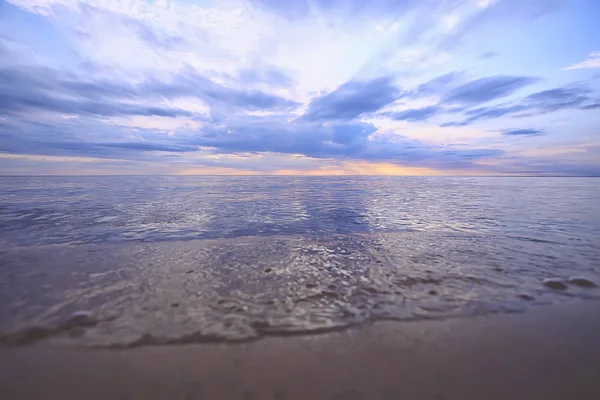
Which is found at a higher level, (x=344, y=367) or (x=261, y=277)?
(x=344, y=367)

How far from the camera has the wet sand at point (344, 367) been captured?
2.95 metres

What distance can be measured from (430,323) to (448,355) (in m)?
0.82

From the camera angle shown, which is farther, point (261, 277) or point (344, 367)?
point (261, 277)

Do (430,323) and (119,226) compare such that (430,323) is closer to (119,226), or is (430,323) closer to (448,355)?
(448,355)

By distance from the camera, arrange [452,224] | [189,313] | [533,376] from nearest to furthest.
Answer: [533,376] → [189,313] → [452,224]

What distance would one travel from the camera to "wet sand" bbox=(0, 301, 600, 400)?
2949 mm

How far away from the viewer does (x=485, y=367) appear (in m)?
3.30

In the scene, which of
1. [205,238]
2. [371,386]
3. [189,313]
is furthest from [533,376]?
[205,238]

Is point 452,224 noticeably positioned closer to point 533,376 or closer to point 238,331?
point 533,376

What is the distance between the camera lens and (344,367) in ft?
10.9

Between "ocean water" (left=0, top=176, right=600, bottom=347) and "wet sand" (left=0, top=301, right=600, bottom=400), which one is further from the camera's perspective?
"ocean water" (left=0, top=176, right=600, bottom=347)

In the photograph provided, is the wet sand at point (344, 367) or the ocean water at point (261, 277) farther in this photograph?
the ocean water at point (261, 277)

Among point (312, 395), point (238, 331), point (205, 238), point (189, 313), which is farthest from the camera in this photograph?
point (205, 238)

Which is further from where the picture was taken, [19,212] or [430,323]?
[19,212]
